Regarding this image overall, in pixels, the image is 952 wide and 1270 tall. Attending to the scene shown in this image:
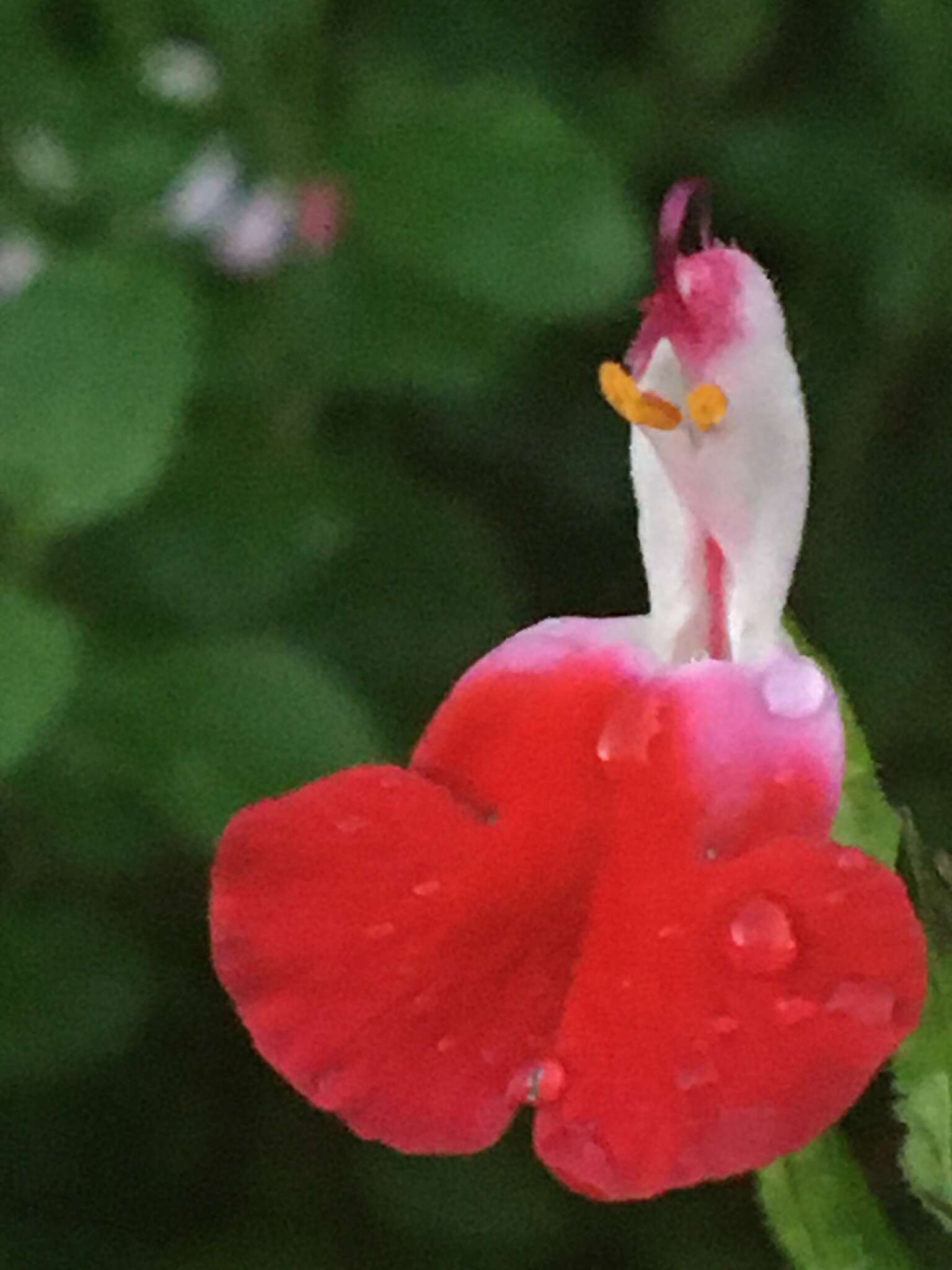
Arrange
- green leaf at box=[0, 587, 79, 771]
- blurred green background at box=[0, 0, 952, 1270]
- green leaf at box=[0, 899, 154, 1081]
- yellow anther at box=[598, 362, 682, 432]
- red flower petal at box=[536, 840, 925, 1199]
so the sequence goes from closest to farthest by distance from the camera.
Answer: red flower petal at box=[536, 840, 925, 1199] → yellow anther at box=[598, 362, 682, 432] → green leaf at box=[0, 587, 79, 771] → blurred green background at box=[0, 0, 952, 1270] → green leaf at box=[0, 899, 154, 1081]

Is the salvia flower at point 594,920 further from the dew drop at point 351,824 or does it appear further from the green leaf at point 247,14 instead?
the green leaf at point 247,14

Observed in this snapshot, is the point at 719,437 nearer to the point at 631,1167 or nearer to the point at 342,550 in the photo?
the point at 631,1167

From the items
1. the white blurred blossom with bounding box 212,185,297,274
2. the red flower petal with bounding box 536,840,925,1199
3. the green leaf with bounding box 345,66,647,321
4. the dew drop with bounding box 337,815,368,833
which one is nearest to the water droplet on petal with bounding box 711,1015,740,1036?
the red flower petal with bounding box 536,840,925,1199

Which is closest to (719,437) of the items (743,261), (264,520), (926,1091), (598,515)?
(743,261)

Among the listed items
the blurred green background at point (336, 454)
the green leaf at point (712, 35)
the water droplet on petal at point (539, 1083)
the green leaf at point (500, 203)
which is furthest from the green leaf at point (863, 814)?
the green leaf at point (712, 35)

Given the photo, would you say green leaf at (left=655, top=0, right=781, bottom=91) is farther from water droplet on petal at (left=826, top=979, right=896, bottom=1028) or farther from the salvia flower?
water droplet on petal at (left=826, top=979, right=896, bottom=1028)

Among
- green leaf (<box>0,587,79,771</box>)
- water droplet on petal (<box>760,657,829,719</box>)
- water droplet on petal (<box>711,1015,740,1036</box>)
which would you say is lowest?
green leaf (<box>0,587,79,771</box>)
